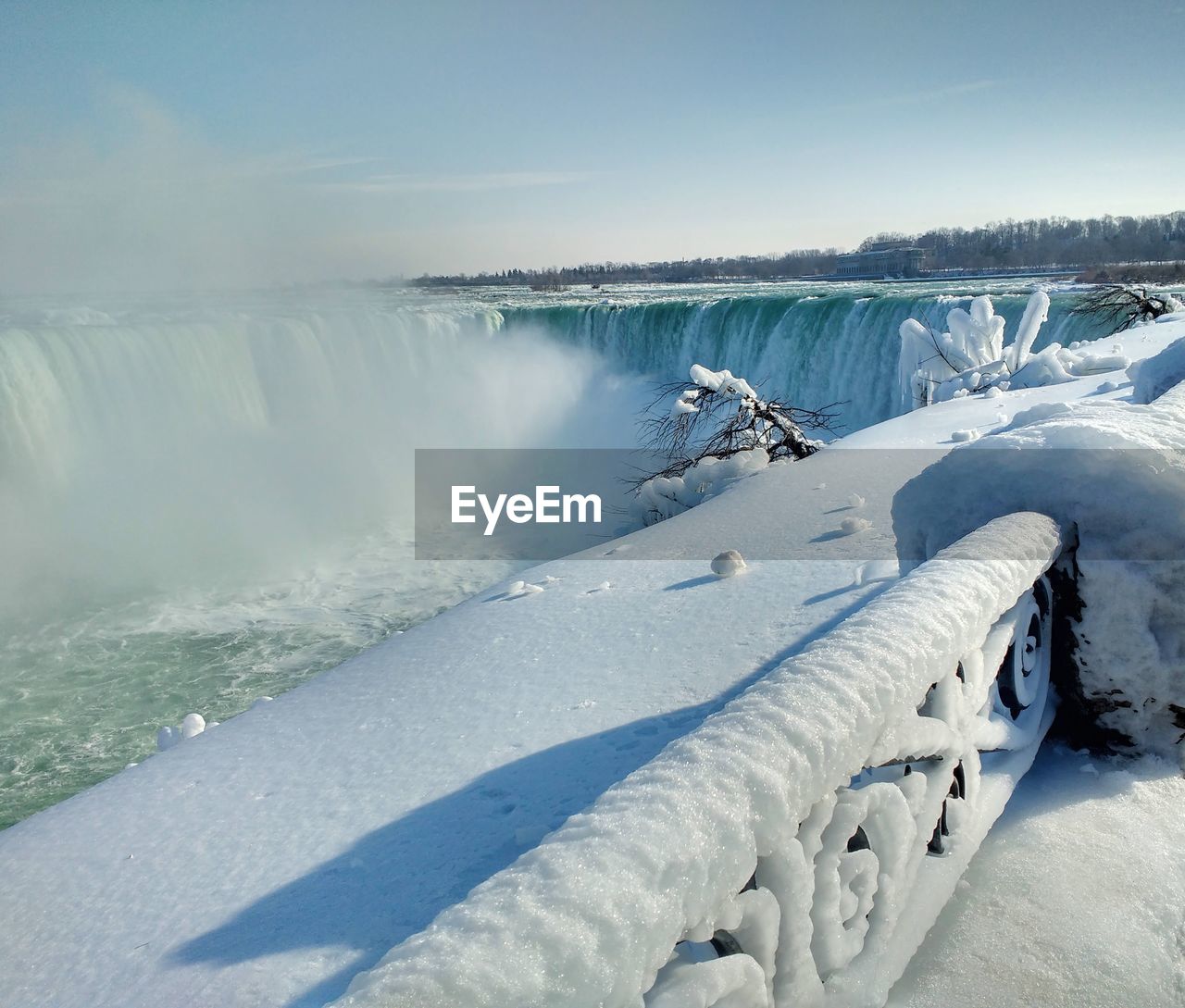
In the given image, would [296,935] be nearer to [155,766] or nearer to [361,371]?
[155,766]

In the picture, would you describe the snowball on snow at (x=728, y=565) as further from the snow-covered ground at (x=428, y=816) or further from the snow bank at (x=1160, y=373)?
the snow bank at (x=1160, y=373)

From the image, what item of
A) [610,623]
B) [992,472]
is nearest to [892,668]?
[992,472]

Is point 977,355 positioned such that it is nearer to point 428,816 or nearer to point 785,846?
point 428,816

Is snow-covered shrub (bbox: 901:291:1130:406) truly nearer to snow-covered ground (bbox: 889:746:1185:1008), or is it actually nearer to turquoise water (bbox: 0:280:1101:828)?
turquoise water (bbox: 0:280:1101:828)

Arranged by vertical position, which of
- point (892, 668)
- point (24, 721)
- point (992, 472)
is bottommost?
point (24, 721)

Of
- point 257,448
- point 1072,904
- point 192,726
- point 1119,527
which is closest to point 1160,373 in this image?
point 1119,527

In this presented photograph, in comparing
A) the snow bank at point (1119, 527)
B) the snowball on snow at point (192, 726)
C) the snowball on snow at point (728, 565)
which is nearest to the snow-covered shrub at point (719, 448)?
the snowball on snow at point (728, 565)
